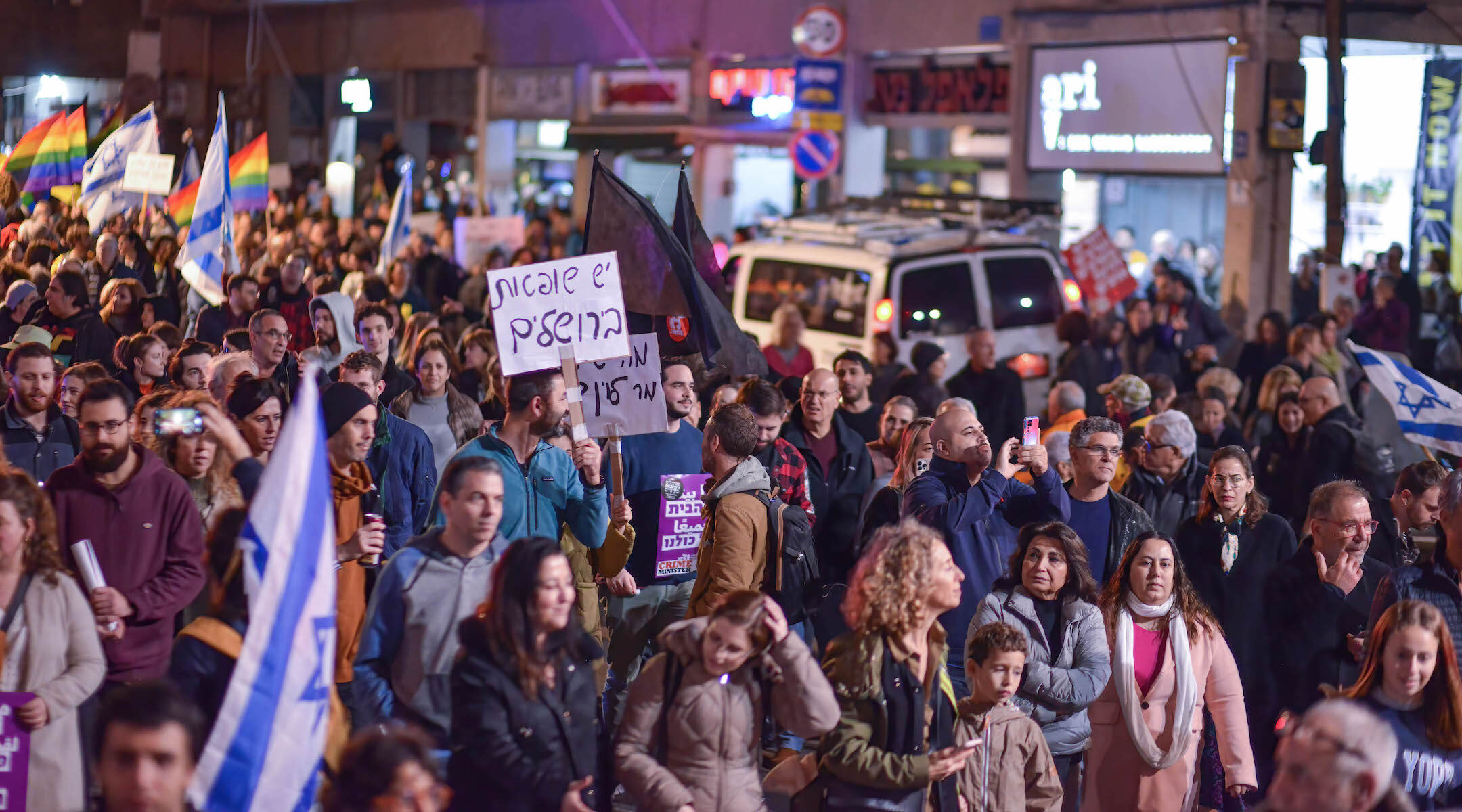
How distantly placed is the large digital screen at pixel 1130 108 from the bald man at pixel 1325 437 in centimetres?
952

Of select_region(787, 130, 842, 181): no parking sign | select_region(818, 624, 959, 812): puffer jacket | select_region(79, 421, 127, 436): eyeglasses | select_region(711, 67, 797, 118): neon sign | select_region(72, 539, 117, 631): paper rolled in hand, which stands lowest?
select_region(818, 624, 959, 812): puffer jacket

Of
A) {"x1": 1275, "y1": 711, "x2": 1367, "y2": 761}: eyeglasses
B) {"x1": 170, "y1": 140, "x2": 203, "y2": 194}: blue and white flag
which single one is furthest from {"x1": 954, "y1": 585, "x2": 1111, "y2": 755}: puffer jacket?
{"x1": 170, "y1": 140, "x2": 203, "y2": 194}: blue and white flag

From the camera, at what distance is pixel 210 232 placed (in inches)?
498

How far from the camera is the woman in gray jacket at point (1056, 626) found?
584 centimetres

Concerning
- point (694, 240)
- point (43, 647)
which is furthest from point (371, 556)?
point (694, 240)

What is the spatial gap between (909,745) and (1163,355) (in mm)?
11719

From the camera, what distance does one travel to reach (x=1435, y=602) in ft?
20.3

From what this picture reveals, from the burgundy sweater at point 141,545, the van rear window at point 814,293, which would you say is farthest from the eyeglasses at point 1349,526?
the van rear window at point 814,293

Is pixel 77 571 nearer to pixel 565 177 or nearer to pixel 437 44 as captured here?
pixel 437 44

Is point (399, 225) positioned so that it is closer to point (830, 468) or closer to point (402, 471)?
point (830, 468)

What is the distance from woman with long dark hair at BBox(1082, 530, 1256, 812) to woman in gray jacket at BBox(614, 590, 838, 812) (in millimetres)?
1669

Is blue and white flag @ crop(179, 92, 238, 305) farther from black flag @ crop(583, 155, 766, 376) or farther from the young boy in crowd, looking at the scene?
the young boy in crowd

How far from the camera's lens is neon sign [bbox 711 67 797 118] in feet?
79.3

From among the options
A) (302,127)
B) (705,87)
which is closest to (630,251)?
(705,87)
